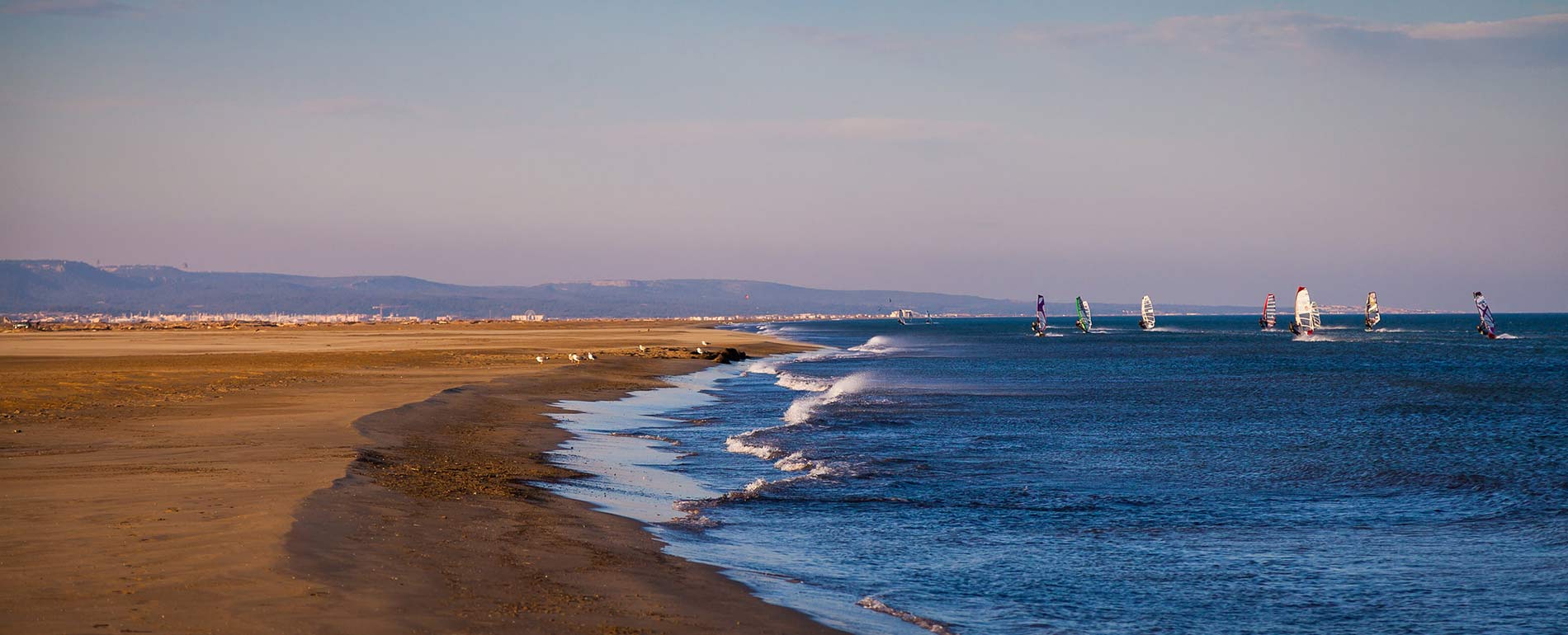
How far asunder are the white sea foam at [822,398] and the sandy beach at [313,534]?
857 centimetres

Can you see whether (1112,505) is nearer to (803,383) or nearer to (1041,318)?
(803,383)

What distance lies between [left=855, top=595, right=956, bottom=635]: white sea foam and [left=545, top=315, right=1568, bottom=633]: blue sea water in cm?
6

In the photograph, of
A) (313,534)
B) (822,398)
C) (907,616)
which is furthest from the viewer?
(822,398)

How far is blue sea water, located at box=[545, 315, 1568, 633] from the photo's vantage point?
12.0 metres

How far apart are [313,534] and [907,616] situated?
6169 mm

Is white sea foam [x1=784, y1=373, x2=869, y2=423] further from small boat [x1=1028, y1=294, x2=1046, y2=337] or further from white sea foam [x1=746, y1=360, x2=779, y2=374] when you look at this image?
small boat [x1=1028, y1=294, x2=1046, y2=337]

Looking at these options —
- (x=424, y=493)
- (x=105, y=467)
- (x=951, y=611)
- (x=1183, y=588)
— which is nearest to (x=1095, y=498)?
(x=1183, y=588)

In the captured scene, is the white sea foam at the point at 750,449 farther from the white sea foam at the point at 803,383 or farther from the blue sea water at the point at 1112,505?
the white sea foam at the point at 803,383

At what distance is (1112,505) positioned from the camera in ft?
60.4

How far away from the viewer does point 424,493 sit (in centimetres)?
1592

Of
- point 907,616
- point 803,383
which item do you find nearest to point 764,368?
point 803,383

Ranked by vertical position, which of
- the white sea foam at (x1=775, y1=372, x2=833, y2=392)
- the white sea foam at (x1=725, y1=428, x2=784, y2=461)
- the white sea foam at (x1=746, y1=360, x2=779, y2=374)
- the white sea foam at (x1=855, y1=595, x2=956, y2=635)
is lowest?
the white sea foam at (x1=746, y1=360, x2=779, y2=374)

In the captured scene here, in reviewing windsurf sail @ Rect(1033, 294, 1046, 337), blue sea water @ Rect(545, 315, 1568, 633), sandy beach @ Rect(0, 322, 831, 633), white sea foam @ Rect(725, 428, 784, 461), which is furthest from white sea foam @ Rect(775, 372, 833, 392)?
windsurf sail @ Rect(1033, 294, 1046, 337)

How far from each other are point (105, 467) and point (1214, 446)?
2239 cm
